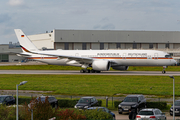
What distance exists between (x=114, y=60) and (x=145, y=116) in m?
44.0

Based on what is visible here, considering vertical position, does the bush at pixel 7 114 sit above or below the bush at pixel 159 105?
above

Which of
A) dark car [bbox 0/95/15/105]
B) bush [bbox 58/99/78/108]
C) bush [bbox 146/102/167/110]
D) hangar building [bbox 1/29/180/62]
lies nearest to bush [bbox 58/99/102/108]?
bush [bbox 58/99/78/108]

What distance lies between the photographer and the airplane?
62281 mm

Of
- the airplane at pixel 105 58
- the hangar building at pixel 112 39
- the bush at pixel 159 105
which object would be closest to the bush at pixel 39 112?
the bush at pixel 159 105

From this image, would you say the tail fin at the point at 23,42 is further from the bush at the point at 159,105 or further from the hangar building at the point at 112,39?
the bush at the point at 159,105

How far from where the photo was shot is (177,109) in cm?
2505

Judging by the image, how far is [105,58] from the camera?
218 ft

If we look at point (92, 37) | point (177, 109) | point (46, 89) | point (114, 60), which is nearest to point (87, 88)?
point (46, 89)

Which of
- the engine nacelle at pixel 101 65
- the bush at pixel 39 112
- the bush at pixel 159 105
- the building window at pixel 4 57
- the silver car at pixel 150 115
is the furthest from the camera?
the building window at pixel 4 57

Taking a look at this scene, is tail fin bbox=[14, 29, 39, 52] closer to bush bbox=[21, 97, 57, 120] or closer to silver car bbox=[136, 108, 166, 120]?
bush bbox=[21, 97, 57, 120]

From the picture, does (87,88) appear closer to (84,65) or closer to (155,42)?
(84,65)

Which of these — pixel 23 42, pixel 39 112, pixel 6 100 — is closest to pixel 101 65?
pixel 23 42

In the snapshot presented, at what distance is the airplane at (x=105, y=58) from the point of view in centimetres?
6228

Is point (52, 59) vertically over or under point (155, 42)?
under
